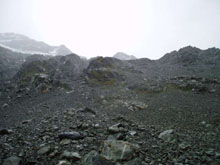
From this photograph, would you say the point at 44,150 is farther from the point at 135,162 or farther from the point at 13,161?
the point at 135,162

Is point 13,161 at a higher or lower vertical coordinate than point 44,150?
lower

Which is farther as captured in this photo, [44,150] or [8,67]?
[8,67]

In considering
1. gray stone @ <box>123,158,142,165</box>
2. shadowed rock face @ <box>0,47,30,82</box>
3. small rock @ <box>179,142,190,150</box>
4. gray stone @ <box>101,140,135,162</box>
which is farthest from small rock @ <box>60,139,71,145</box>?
shadowed rock face @ <box>0,47,30,82</box>

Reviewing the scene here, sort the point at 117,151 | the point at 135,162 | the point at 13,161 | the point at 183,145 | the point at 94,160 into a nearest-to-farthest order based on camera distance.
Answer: the point at 135,162 → the point at 94,160 → the point at 13,161 → the point at 117,151 → the point at 183,145

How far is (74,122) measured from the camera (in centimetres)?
1167

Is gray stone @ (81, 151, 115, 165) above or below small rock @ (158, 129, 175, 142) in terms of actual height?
below

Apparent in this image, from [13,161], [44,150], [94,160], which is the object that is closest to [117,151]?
[94,160]

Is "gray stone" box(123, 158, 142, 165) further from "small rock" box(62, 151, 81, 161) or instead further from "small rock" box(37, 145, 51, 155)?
"small rock" box(37, 145, 51, 155)

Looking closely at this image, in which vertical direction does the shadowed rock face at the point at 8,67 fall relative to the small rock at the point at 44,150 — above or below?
above

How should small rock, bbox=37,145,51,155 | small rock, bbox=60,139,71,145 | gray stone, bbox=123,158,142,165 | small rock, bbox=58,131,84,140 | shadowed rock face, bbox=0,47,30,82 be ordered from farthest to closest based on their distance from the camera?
shadowed rock face, bbox=0,47,30,82 → small rock, bbox=58,131,84,140 → small rock, bbox=60,139,71,145 → small rock, bbox=37,145,51,155 → gray stone, bbox=123,158,142,165

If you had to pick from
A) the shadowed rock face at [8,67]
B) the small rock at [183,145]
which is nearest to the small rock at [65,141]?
the small rock at [183,145]

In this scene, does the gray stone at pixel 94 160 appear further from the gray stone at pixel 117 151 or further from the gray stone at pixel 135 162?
the gray stone at pixel 135 162

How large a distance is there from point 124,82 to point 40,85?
1940 cm

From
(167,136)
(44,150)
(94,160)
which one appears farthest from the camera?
(167,136)
